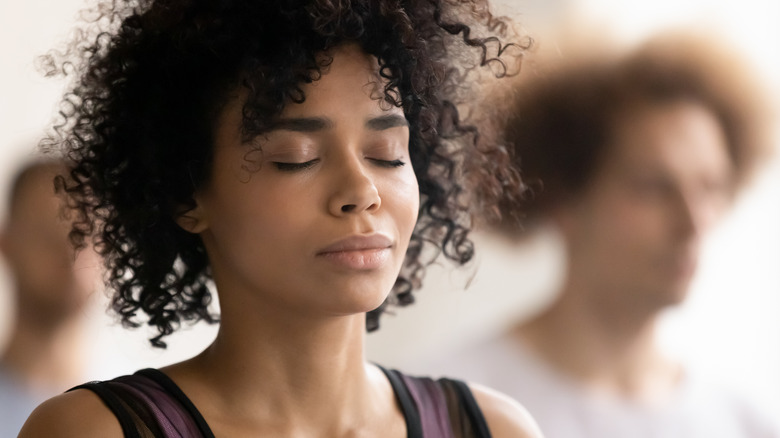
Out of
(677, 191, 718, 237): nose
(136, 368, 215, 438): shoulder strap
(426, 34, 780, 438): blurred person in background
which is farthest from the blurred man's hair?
(136, 368, 215, 438): shoulder strap

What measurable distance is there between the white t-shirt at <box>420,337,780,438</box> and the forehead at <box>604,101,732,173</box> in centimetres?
45

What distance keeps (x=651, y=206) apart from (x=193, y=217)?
3.42 feet

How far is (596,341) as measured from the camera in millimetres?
2127

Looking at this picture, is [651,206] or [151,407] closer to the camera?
[151,407]

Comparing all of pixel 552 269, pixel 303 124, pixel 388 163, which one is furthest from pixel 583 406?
pixel 303 124

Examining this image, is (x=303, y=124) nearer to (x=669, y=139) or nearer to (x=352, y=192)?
(x=352, y=192)

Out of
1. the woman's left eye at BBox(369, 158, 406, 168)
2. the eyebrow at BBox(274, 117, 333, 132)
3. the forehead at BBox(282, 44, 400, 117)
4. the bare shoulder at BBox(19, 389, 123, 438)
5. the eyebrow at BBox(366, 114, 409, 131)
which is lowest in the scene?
the bare shoulder at BBox(19, 389, 123, 438)

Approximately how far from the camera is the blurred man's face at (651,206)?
2.05 meters

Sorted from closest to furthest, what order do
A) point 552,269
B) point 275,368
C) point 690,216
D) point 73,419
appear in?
1. point 73,419
2. point 275,368
3. point 690,216
4. point 552,269

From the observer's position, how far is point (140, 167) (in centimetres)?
136

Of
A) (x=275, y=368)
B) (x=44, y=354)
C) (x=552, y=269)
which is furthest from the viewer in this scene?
(x=552, y=269)

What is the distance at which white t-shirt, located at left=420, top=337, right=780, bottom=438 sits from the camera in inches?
82.6

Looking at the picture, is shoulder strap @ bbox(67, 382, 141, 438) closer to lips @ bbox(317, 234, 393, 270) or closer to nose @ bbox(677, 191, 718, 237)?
lips @ bbox(317, 234, 393, 270)

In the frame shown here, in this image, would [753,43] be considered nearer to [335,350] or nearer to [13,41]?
[335,350]
